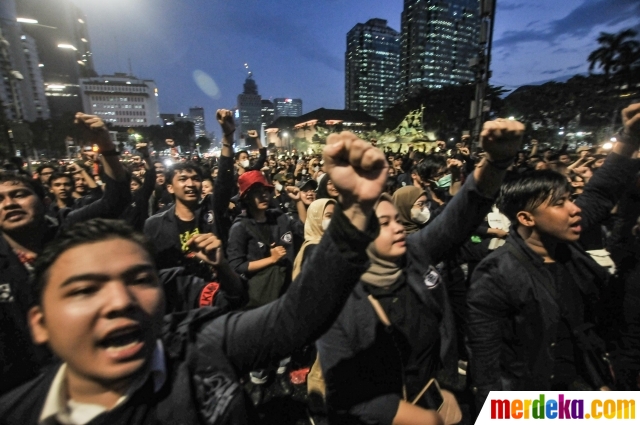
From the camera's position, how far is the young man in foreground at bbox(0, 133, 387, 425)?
1.10m

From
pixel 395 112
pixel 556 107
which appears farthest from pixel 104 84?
pixel 556 107

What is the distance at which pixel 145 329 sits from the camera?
3.78 ft

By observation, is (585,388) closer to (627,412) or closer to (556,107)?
(627,412)

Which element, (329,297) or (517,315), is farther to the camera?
(517,315)

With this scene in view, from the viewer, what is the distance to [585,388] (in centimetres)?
218

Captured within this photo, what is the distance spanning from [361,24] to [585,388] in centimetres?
14885

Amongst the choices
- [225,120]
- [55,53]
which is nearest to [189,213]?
[225,120]

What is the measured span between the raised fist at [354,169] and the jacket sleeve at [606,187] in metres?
2.19

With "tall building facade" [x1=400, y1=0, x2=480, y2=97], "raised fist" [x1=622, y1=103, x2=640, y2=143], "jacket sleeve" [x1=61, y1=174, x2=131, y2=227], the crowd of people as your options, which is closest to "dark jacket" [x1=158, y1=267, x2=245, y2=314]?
the crowd of people

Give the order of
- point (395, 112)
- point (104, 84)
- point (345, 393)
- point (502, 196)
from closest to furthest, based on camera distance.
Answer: point (345, 393) < point (502, 196) < point (395, 112) < point (104, 84)

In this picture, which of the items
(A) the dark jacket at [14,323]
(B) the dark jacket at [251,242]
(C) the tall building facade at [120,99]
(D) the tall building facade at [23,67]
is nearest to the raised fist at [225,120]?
(B) the dark jacket at [251,242]

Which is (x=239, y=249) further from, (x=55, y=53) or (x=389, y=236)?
(x=55, y=53)

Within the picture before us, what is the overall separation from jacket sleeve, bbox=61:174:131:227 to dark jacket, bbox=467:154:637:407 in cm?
286

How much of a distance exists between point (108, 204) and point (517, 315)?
3203 millimetres
